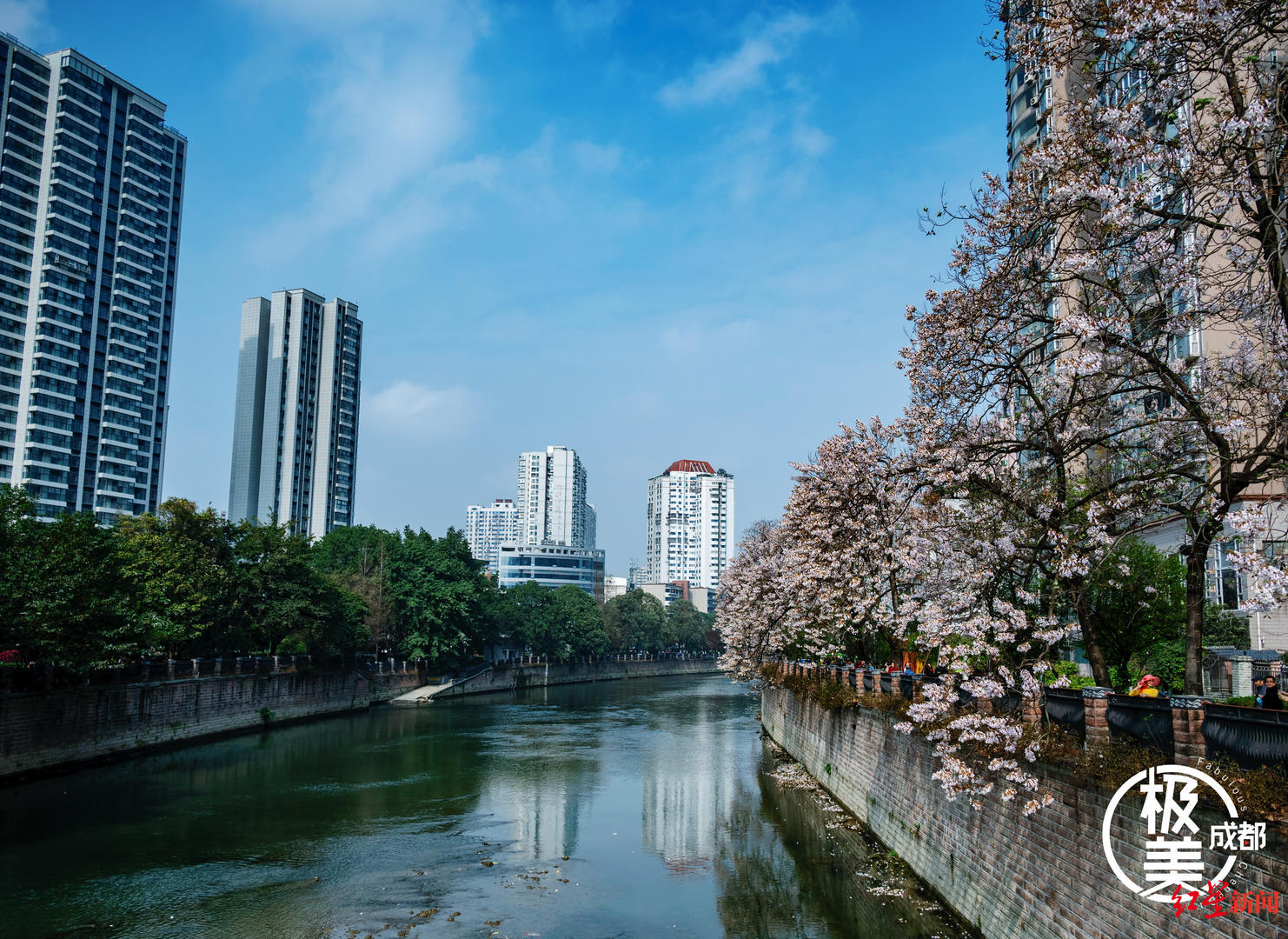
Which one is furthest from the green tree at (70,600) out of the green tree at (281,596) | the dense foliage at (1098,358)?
the dense foliage at (1098,358)

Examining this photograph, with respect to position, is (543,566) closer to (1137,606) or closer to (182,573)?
(182,573)

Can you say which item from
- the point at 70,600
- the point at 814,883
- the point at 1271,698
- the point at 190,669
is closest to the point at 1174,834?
the point at 1271,698

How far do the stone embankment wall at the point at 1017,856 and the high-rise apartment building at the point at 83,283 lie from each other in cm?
9238

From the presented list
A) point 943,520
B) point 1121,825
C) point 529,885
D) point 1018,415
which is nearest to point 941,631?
point 943,520

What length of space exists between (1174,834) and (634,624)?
11700 cm

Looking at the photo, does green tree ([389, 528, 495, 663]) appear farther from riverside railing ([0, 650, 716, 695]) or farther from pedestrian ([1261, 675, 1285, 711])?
pedestrian ([1261, 675, 1285, 711])

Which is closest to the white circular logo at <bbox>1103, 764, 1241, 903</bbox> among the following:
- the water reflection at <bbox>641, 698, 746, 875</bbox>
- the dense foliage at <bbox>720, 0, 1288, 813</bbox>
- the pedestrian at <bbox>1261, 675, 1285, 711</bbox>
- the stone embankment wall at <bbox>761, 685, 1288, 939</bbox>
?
the stone embankment wall at <bbox>761, 685, 1288, 939</bbox>

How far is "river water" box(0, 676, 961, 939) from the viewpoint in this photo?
17.8 metres

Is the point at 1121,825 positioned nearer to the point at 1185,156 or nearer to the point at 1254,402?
the point at 1254,402

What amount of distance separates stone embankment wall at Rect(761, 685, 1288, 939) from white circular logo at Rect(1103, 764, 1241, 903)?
0.15 metres

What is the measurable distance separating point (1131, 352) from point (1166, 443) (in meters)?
2.72

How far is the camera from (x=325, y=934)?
55.5 ft

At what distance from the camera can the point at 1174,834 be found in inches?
406

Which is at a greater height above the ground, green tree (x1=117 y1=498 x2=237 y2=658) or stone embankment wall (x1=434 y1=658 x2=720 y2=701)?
green tree (x1=117 y1=498 x2=237 y2=658)
